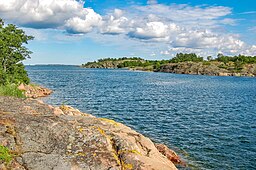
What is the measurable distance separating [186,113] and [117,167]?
31645mm

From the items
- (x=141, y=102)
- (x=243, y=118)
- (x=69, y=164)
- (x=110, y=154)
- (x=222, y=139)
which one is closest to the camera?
(x=69, y=164)

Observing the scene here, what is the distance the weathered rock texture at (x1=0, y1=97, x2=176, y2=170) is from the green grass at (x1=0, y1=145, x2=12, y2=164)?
0.57 feet

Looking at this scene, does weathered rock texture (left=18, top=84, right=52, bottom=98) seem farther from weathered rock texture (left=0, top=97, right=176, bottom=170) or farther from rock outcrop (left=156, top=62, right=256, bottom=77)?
rock outcrop (left=156, top=62, right=256, bottom=77)

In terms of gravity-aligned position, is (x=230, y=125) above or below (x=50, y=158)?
below

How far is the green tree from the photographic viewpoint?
143 feet

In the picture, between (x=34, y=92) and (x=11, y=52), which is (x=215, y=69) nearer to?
(x=34, y=92)

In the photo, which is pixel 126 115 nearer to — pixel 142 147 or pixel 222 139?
pixel 222 139

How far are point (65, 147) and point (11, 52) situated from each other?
3798 cm

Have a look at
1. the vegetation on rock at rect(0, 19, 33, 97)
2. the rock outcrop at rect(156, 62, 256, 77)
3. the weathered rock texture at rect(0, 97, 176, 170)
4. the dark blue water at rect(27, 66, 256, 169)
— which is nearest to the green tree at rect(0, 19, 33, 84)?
the vegetation on rock at rect(0, 19, 33, 97)

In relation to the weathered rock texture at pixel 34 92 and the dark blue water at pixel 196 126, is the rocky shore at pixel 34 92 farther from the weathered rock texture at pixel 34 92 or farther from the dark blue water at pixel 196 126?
the dark blue water at pixel 196 126

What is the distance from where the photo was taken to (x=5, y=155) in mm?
12078

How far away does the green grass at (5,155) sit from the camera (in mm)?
11999

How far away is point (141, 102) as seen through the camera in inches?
2101

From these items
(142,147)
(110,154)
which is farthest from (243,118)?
(110,154)
